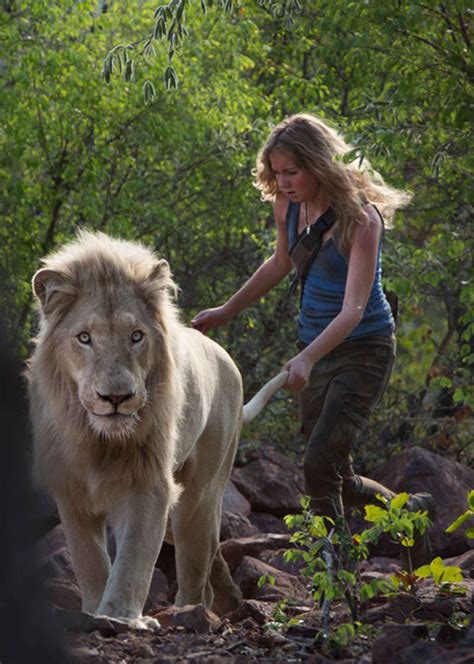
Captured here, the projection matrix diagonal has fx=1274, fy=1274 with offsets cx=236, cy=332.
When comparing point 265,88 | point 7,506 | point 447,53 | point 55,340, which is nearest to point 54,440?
point 55,340

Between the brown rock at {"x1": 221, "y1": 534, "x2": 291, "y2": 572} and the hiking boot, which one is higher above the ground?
→ the hiking boot

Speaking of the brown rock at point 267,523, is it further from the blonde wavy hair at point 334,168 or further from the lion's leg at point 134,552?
the lion's leg at point 134,552

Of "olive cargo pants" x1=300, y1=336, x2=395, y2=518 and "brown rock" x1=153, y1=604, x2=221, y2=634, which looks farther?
"olive cargo pants" x1=300, y1=336, x2=395, y2=518

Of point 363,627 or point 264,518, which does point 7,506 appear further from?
point 264,518

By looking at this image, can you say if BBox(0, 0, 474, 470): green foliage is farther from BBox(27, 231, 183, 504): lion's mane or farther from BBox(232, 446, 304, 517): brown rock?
BBox(27, 231, 183, 504): lion's mane

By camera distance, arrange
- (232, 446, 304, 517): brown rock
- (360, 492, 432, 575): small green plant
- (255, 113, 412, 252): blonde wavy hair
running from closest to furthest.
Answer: (360, 492, 432, 575): small green plant < (255, 113, 412, 252): blonde wavy hair < (232, 446, 304, 517): brown rock

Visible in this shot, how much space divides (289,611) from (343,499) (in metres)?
1.07

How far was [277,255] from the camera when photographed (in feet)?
20.4

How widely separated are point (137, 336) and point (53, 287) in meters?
0.39

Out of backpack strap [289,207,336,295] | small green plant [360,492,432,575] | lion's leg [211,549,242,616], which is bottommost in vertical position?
lion's leg [211,549,242,616]

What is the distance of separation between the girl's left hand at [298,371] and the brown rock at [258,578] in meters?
1.79

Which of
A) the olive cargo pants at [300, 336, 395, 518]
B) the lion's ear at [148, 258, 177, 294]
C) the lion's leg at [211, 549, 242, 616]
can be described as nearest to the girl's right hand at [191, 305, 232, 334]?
the olive cargo pants at [300, 336, 395, 518]

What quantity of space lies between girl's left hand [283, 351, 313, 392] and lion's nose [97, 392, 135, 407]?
32.1 inches

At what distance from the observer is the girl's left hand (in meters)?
5.22
